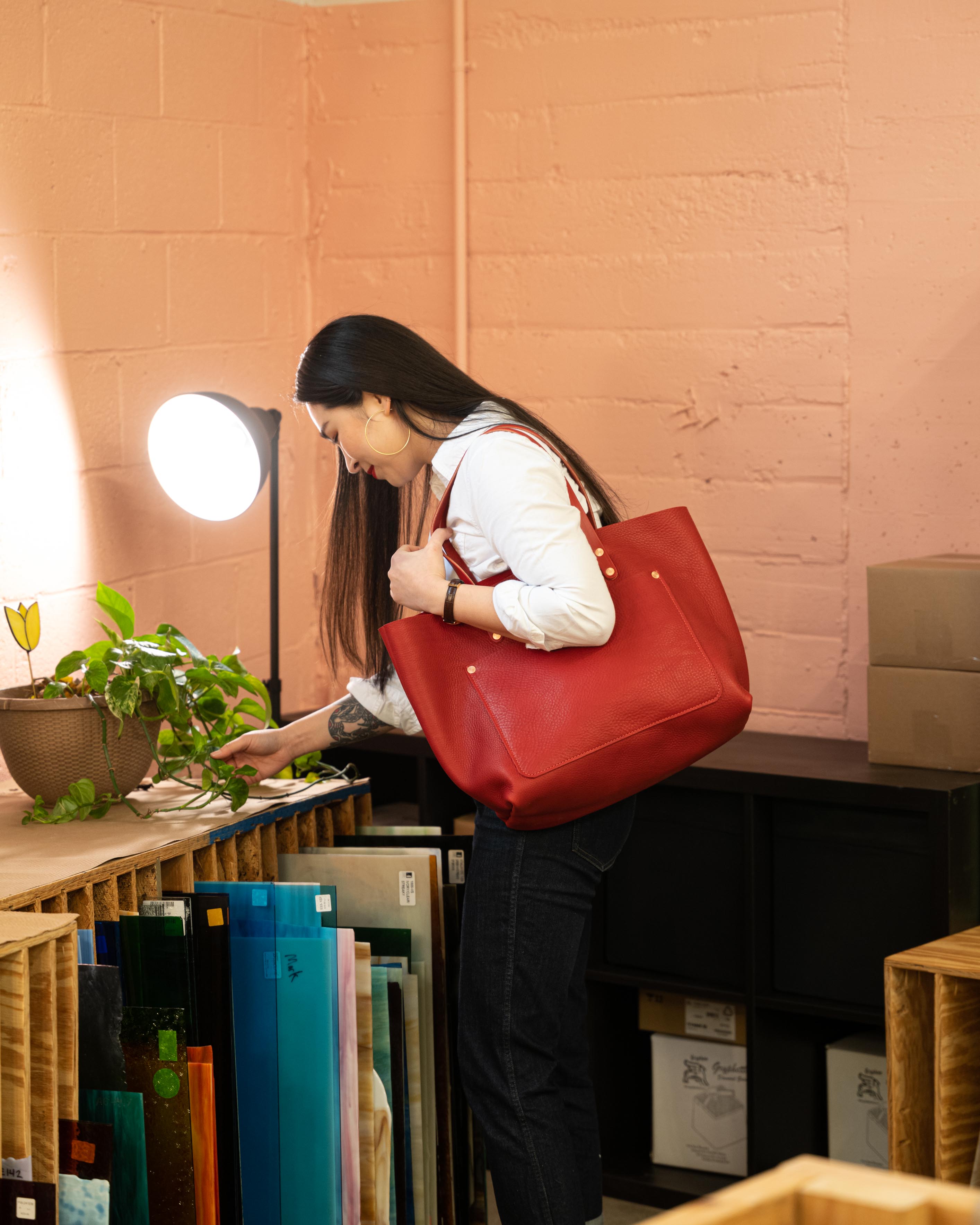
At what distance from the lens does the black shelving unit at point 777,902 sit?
2.21m

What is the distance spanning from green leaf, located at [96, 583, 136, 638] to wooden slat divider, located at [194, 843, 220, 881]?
1.07ft

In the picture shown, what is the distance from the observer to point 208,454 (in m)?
2.31

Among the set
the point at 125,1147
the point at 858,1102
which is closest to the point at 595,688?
the point at 125,1147

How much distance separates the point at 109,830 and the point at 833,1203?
136cm

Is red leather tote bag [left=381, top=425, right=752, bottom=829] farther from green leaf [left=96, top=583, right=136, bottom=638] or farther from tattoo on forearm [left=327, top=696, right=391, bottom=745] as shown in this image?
green leaf [left=96, top=583, right=136, bottom=638]

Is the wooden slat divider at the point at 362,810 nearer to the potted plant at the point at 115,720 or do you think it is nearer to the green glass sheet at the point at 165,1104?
the potted plant at the point at 115,720

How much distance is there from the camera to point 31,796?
192 cm

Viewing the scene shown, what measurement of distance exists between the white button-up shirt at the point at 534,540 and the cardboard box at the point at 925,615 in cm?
79

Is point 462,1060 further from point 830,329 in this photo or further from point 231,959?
point 830,329

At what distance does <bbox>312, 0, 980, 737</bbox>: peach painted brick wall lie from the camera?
2463 millimetres

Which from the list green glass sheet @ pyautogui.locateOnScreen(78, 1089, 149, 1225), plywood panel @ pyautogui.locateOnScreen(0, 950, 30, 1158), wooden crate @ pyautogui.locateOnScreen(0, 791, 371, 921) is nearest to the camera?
plywood panel @ pyautogui.locateOnScreen(0, 950, 30, 1158)

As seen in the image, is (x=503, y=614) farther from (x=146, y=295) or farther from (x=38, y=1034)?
(x=146, y=295)

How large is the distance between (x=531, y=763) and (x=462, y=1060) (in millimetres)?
406

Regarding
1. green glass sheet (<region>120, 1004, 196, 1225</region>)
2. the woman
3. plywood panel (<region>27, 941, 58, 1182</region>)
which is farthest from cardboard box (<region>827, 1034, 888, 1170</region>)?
plywood panel (<region>27, 941, 58, 1182</region>)
